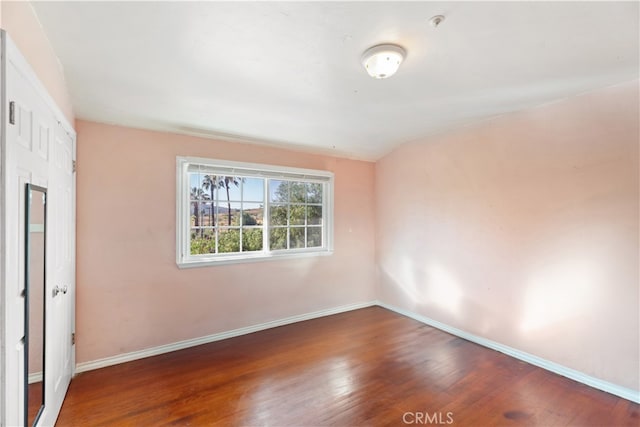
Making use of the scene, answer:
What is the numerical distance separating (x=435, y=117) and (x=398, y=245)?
1795 millimetres

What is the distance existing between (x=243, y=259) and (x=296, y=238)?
784 millimetres

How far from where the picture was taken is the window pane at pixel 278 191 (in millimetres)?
3538

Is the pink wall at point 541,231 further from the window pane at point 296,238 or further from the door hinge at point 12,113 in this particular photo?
the door hinge at point 12,113

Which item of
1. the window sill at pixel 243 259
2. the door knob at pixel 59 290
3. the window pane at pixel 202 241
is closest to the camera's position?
the door knob at pixel 59 290

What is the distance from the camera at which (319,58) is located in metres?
1.72

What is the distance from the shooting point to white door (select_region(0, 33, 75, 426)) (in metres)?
1.05

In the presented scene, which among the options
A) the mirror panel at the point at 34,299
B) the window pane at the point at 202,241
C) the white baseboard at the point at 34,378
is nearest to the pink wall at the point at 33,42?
the mirror panel at the point at 34,299

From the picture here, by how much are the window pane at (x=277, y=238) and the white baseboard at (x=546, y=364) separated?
2.00 m

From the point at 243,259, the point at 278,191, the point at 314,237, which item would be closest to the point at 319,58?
the point at 278,191

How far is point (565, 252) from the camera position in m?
2.40

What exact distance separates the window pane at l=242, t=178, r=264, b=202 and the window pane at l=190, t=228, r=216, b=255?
56 centimetres

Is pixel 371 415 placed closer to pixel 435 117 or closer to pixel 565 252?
pixel 565 252

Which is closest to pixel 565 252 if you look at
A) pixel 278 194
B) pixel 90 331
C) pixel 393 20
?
pixel 393 20

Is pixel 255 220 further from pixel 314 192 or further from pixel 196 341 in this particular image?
pixel 196 341
